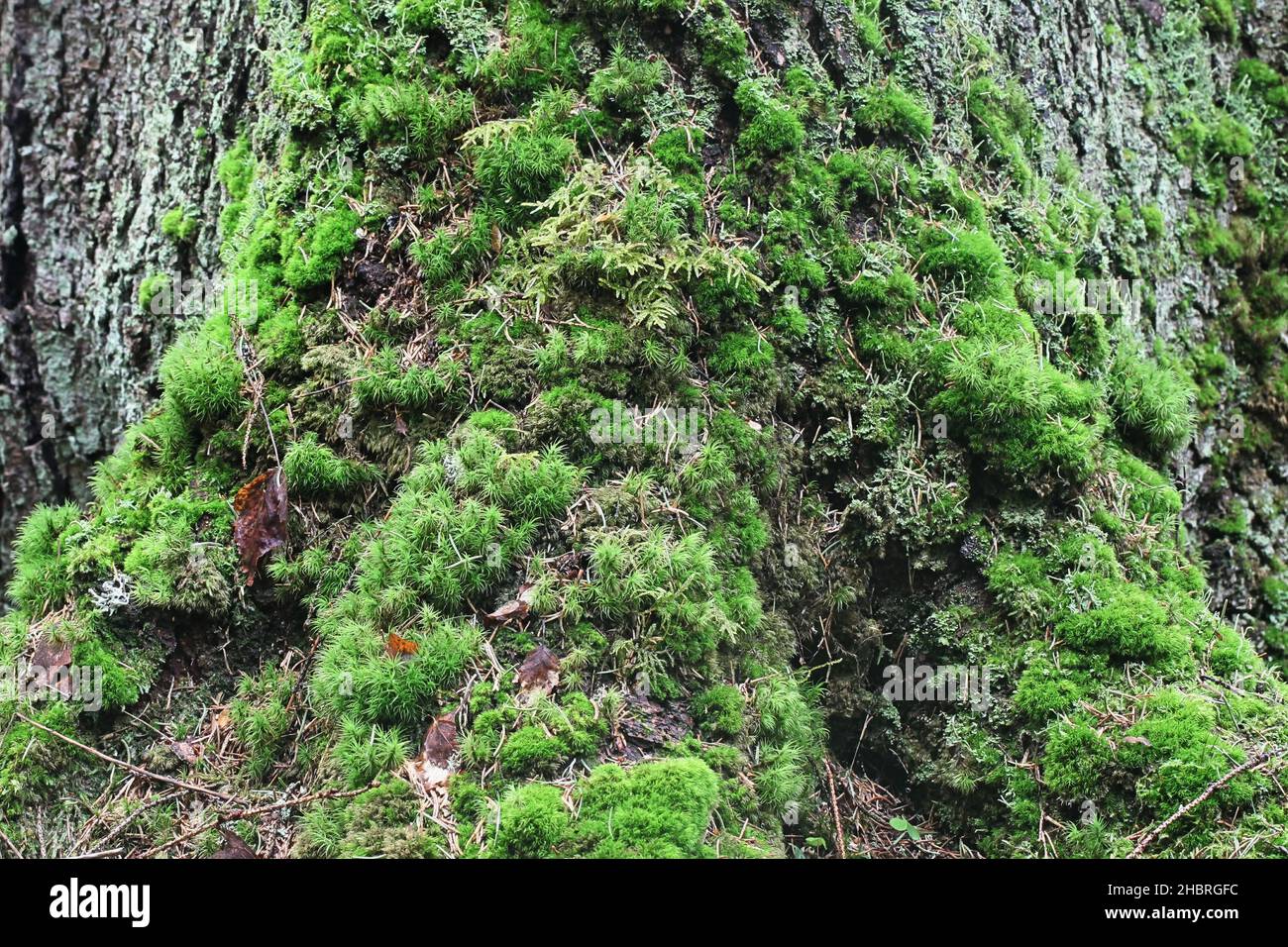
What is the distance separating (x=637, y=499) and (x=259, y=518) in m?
1.49

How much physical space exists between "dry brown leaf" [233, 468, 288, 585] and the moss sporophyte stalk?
0.02 meters

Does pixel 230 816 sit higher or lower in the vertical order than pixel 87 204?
lower

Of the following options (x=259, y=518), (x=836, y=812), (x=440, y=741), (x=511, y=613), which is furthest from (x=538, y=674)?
A: (x=836, y=812)

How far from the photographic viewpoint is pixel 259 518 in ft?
11.7

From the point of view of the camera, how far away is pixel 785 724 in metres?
3.49

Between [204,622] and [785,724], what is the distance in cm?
228

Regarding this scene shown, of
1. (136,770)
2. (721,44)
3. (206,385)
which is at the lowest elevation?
(136,770)

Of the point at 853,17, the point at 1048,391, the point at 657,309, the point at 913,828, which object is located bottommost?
the point at 913,828

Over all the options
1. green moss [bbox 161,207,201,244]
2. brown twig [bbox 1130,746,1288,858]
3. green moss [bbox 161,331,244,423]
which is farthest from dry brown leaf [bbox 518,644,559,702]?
green moss [bbox 161,207,201,244]

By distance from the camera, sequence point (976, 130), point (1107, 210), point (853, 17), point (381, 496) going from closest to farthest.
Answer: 1. point (381, 496)
2. point (853, 17)
3. point (976, 130)
4. point (1107, 210)

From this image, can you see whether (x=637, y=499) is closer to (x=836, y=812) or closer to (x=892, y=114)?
(x=836, y=812)
